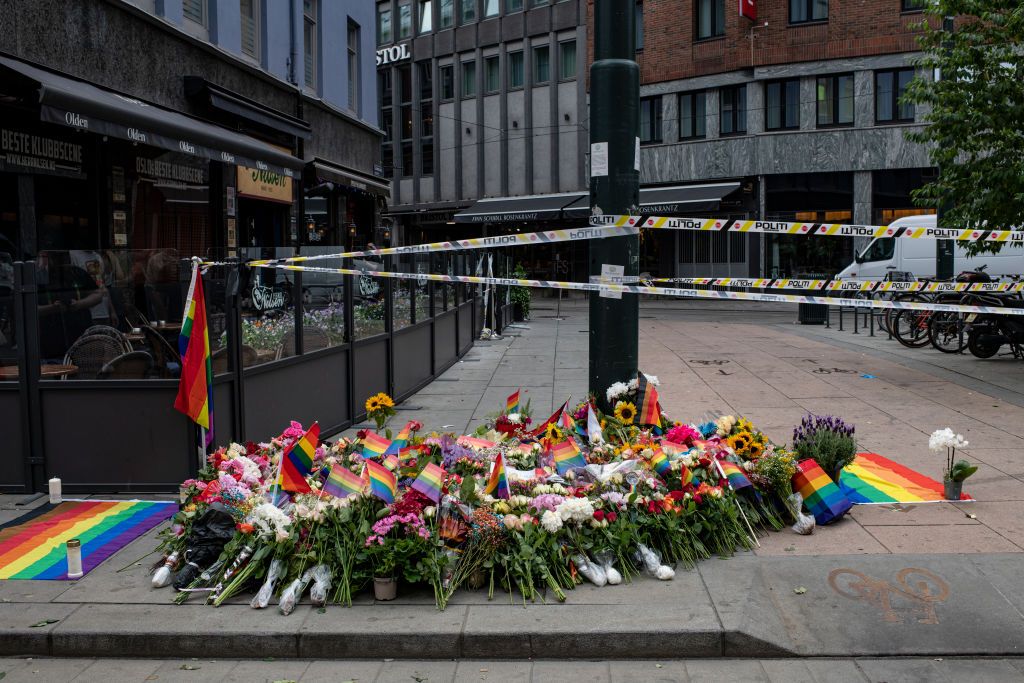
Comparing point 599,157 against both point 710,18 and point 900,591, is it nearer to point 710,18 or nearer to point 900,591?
point 900,591

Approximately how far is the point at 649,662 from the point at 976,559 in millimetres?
2180

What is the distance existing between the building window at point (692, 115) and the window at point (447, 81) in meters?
14.8

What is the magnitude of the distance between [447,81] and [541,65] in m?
6.35

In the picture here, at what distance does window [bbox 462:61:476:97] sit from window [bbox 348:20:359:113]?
2063 centimetres

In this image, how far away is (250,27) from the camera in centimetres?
1859

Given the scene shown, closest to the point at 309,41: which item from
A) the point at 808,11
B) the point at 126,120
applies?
the point at 126,120

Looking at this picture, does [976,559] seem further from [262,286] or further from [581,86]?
[581,86]

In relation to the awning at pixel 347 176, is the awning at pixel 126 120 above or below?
below

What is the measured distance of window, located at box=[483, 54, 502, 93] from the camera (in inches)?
1750

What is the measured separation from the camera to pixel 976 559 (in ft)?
17.3

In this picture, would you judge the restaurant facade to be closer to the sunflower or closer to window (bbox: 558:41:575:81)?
the sunflower

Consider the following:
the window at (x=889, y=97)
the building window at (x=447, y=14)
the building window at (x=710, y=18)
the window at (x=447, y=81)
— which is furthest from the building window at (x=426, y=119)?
the window at (x=889, y=97)

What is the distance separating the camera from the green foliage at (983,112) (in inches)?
481

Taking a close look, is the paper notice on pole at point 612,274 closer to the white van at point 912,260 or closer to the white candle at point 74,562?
the white candle at point 74,562
